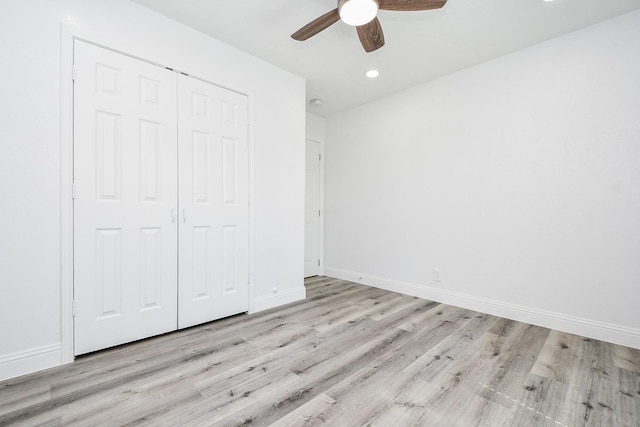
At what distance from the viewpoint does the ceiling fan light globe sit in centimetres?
174

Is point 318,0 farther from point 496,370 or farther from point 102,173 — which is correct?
point 496,370

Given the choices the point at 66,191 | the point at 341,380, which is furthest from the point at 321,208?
the point at 66,191

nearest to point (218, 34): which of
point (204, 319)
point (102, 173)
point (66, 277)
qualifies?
point (102, 173)

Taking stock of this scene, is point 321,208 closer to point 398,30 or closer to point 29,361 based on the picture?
point 398,30

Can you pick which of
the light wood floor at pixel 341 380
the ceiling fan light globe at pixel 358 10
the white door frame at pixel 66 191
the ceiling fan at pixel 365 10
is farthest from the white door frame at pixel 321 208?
the white door frame at pixel 66 191

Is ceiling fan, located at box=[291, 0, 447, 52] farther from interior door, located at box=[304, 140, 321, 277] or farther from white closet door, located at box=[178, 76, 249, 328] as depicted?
interior door, located at box=[304, 140, 321, 277]

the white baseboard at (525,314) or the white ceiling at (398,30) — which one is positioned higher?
the white ceiling at (398,30)

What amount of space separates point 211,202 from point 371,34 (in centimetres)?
197

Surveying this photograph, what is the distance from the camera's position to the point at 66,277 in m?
1.96

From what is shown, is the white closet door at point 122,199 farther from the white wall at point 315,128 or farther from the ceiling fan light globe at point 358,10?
the white wall at point 315,128

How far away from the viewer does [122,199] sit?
2.20 metres

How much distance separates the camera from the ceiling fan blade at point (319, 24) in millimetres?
1905

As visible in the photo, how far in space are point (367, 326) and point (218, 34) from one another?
3080 millimetres

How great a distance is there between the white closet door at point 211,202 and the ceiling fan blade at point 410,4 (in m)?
1.65
